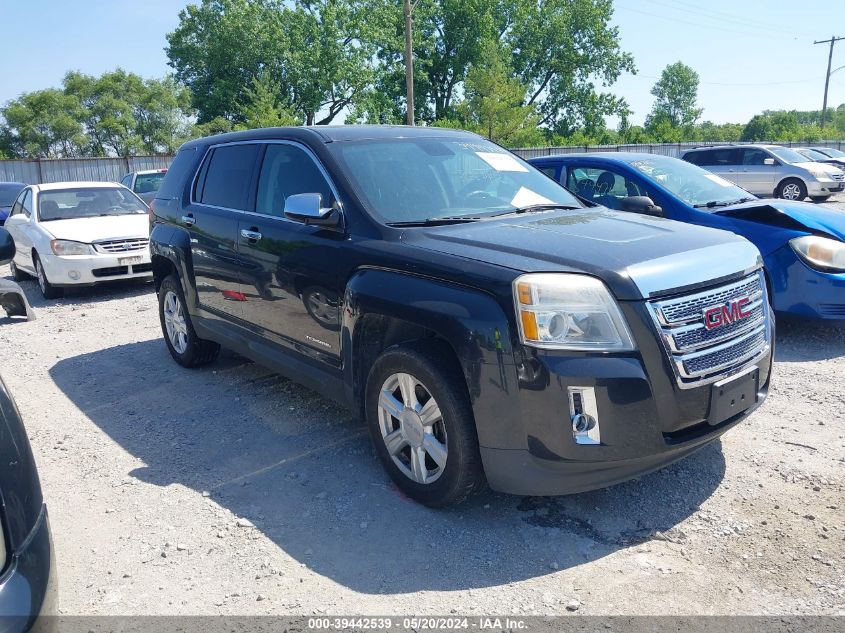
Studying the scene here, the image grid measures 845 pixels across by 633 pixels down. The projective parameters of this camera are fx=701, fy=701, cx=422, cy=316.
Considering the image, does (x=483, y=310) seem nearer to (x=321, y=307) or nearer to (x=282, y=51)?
(x=321, y=307)

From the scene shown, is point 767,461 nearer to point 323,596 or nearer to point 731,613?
point 731,613

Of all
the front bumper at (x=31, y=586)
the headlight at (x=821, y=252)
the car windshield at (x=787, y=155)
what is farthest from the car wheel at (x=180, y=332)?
the car windshield at (x=787, y=155)

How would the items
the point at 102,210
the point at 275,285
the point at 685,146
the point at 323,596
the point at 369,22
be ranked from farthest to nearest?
1. the point at 369,22
2. the point at 685,146
3. the point at 102,210
4. the point at 275,285
5. the point at 323,596

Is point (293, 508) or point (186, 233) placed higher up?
point (186, 233)

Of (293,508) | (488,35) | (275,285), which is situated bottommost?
(293,508)

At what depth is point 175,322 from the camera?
20.1ft

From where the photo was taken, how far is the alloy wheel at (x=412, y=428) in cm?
333

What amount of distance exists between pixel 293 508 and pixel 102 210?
8576 millimetres

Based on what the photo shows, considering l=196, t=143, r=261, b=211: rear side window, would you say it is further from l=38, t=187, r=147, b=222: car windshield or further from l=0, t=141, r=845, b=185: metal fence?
l=0, t=141, r=845, b=185: metal fence

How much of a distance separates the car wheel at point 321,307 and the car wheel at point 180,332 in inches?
80.3

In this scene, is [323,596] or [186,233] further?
[186,233]

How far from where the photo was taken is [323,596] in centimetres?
289

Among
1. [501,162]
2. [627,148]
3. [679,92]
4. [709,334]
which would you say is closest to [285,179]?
A: [501,162]

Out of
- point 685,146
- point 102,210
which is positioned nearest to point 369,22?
point 685,146
